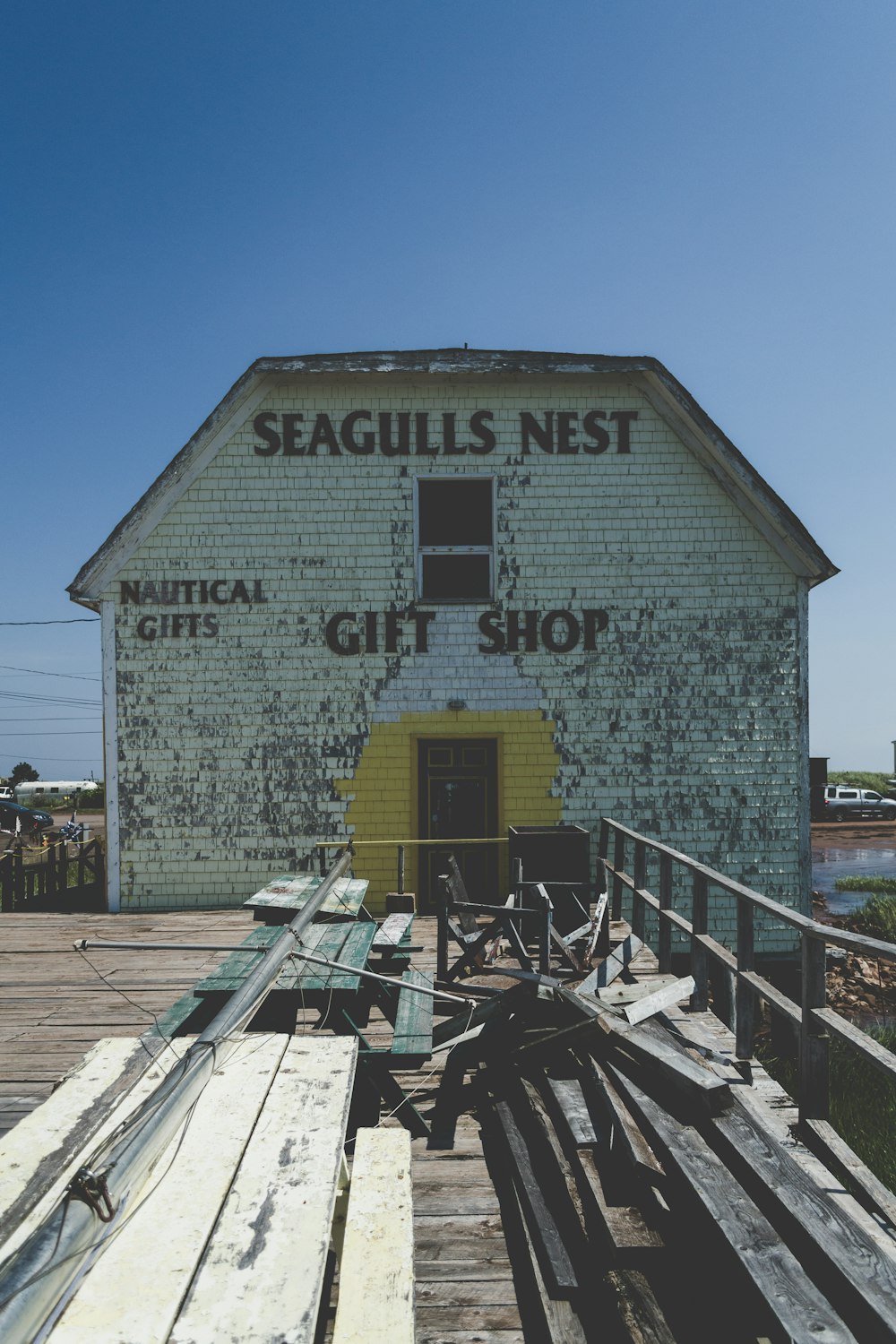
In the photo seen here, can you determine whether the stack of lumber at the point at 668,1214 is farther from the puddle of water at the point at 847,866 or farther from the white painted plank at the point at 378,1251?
the puddle of water at the point at 847,866

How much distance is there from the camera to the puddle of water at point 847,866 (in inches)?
864

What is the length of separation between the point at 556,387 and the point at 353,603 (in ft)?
12.8

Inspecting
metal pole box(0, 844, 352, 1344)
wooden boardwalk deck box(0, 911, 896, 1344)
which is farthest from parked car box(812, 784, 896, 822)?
metal pole box(0, 844, 352, 1344)

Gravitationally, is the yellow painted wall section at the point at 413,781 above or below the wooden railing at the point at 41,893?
above

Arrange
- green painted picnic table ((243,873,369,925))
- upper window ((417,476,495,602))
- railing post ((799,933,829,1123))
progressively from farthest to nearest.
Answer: upper window ((417,476,495,602))
green painted picnic table ((243,873,369,925))
railing post ((799,933,829,1123))

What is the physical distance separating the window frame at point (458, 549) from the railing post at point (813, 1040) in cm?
742

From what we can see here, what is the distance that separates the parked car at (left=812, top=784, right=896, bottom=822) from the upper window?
109 feet

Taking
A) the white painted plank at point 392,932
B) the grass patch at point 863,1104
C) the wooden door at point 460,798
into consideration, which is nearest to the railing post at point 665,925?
the grass patch at point 863,1104

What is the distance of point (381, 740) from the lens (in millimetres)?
11484

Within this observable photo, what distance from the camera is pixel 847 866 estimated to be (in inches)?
1090

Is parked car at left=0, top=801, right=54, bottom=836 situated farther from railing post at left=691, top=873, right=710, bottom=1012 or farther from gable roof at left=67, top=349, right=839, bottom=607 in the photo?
railing post at left=691, top=873, right=710, bottom=1012

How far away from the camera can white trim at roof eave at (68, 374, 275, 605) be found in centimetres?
1138

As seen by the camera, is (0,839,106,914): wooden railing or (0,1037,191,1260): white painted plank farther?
(0,839,106,914): wooden railing

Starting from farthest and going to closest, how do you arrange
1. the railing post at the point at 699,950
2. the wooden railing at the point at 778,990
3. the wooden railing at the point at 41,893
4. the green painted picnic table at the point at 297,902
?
the wooden railing at the point at 41,893
the green painted picnic table at the point at 297,902
the railing post at the point at 699,950
the wooden railing at the point at 778,990
